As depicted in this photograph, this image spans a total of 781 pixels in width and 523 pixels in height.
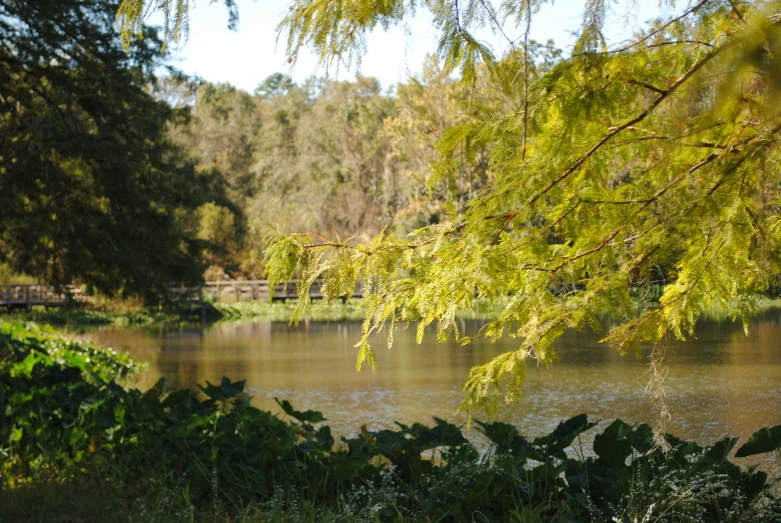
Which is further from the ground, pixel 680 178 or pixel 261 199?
pixel 261 199

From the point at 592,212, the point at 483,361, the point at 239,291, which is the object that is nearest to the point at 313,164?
the point at 239,291

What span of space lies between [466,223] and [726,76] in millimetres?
1342

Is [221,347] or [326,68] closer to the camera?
[326,68]

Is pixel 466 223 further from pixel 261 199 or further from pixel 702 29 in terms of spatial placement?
pixel 261 199

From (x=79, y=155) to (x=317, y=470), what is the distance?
7.27m

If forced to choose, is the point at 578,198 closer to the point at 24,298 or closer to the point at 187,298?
the point at 187,298

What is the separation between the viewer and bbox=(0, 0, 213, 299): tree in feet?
35.7

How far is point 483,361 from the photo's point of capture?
16.3 meters

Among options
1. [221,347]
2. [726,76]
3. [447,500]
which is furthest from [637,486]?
[221,347]

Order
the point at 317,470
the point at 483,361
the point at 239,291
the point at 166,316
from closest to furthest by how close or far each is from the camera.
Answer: the point at 317,470 → the point at 483,361 → the point at 166,316 → the point at 239,291

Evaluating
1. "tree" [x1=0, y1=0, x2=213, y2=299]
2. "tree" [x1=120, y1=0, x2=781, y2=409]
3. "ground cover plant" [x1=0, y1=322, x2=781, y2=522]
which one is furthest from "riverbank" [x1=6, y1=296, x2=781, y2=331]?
"tree" [x1=120, y1=0, x2=781, y2=409]

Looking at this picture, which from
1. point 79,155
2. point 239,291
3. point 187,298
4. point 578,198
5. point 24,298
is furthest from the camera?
point 239,291

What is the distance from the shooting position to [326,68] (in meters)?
4.27

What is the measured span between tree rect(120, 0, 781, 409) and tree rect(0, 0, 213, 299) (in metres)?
7.37
